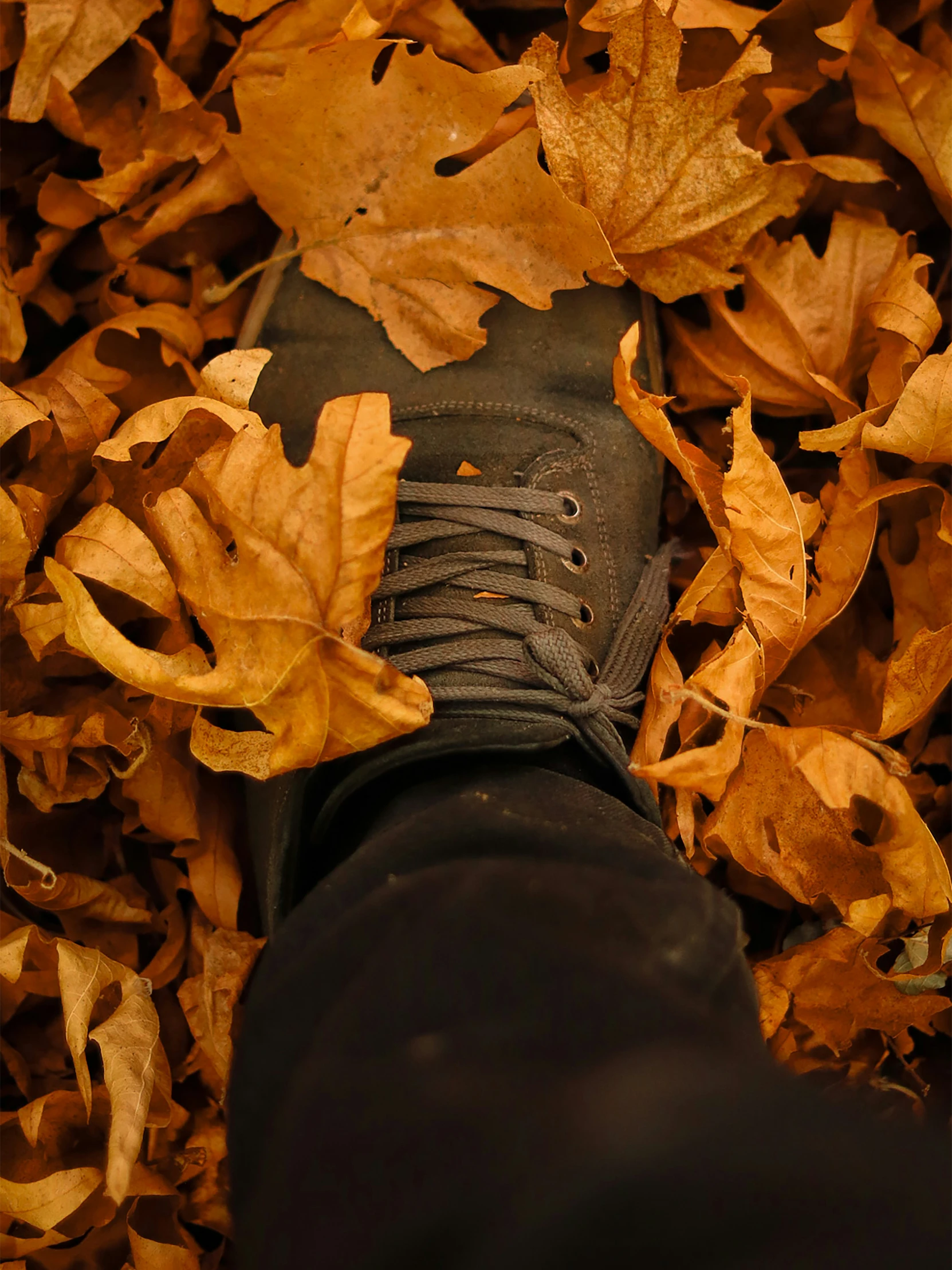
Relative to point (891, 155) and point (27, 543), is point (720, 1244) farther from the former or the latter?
point (891, 155)

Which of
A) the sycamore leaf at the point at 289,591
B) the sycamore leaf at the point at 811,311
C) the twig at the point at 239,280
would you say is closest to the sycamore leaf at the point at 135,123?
the twig at the point at 239,280

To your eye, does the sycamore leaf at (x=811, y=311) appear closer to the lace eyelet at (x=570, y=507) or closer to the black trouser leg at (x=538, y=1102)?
the lace eyelet at (x=570, y=507)

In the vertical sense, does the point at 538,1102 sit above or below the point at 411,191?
below

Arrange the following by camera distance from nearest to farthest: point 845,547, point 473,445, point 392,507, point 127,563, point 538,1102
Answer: point 538,1102
point 392,507
point 127,563
point 845,547
point 473,445

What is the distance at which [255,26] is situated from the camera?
102cm

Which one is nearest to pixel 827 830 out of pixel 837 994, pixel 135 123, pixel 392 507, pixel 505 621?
pixel 837 994

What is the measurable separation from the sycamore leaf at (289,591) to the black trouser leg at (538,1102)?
152 millimetres

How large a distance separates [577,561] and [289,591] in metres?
0.38

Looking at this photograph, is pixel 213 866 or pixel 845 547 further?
pixel 213 866

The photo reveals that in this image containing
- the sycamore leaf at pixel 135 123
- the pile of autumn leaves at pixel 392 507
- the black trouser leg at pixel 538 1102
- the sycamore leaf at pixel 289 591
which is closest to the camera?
the black trouser leg at pixel 538 1102

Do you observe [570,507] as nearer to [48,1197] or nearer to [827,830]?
[827,830]

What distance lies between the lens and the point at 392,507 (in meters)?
0.71

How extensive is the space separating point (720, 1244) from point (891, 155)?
1041mm

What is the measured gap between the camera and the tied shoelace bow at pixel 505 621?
89 cm
